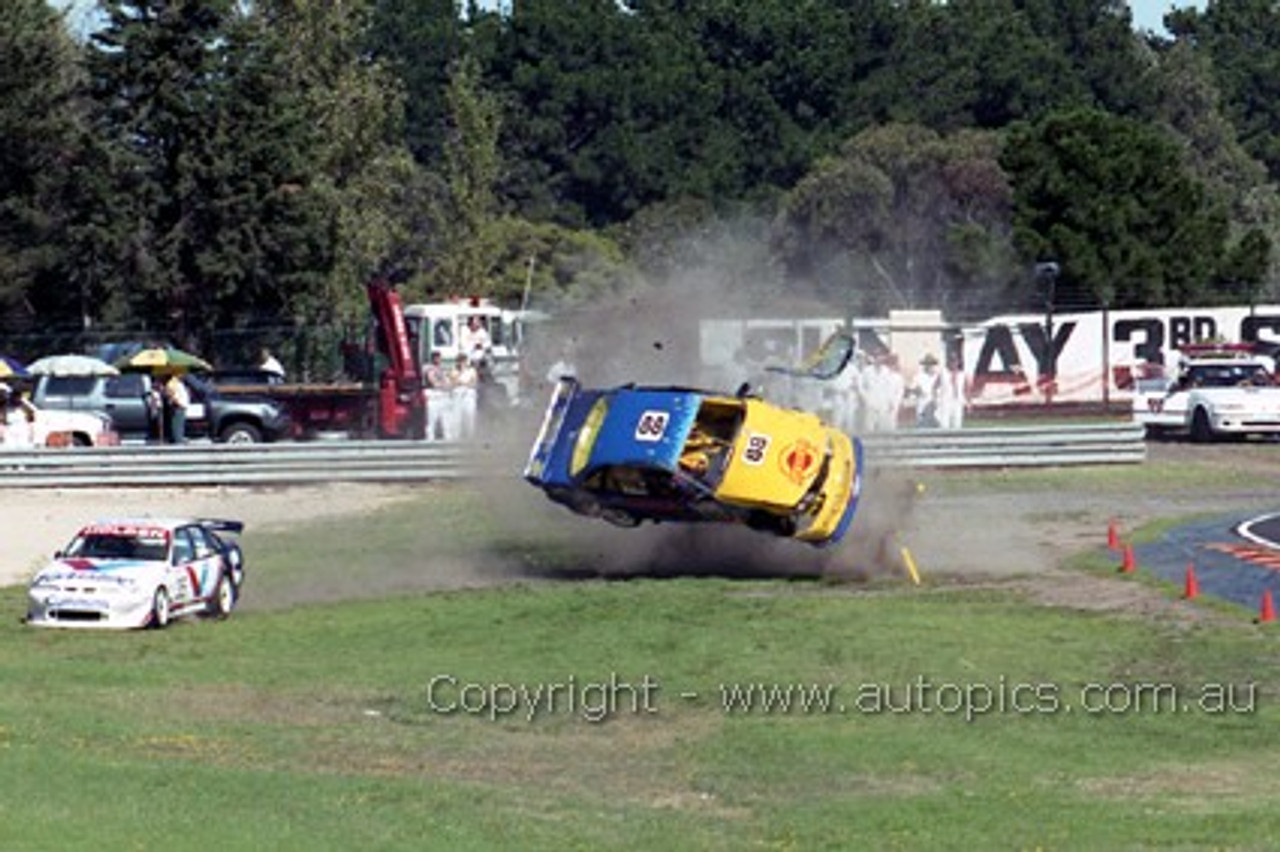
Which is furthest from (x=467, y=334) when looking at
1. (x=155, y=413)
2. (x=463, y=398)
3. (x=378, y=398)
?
(x=155, y=413)

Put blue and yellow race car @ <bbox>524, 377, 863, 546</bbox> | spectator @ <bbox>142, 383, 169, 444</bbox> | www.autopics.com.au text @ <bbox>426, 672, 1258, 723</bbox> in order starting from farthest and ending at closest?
1. spectator @ <bbox>142, 383, 169, 444</bbox>
2. blue and yellow race car @ <bbox>524, 377, 863, 546</bbox>
3. www.autopics.com.au text @ <bbox>426, 672, 1258, 723</bbox>

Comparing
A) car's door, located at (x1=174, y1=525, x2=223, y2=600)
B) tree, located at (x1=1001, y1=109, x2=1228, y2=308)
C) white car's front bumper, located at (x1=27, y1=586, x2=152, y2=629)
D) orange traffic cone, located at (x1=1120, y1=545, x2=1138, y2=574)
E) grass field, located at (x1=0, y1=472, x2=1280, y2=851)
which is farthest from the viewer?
tree, located at (x1=1001, y1=109, x2=1228, y2=308)

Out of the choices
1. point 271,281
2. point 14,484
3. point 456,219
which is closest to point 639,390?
point 14,484

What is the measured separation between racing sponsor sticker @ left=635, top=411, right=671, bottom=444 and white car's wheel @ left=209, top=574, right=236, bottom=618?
4.61 m

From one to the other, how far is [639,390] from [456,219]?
6199 cm

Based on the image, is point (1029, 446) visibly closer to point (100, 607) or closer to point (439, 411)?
point (439, 411)

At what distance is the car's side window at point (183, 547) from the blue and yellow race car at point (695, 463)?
3904mm

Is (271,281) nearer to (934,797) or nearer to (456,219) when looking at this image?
(456,219)

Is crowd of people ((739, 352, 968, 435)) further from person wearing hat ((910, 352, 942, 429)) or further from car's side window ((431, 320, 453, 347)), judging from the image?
car's side window ((431, 320, 453, 347))

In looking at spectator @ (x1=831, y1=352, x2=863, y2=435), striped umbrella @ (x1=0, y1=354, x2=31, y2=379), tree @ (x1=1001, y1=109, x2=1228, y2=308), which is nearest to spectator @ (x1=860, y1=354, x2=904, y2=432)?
spectator @ (x1=831, y1=352, x2=863, y2=435)

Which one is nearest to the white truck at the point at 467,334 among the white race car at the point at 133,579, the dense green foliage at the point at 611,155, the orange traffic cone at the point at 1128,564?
the dense green foliage at the point at 611,155

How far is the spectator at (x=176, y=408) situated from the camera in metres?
45.0

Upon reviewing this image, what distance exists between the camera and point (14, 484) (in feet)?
135

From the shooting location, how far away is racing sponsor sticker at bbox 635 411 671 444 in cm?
2708
